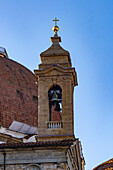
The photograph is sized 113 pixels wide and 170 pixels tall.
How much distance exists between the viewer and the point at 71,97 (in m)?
27.1

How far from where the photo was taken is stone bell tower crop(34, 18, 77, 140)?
26141mm

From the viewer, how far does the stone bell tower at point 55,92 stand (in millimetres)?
26141

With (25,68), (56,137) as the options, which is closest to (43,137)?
(56,137)

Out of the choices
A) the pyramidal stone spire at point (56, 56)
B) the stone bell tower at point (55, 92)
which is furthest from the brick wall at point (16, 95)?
the pyramidal stone spire at point (56, 56)

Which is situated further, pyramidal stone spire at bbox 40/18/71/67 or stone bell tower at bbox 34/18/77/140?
pyramidal stone spire at bbox 40/18/71/67

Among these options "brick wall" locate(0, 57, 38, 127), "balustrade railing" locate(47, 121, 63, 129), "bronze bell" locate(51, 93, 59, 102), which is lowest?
"balustrade railing" locate(47, 121, 63, 129)

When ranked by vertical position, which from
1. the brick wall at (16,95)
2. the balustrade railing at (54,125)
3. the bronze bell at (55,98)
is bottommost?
the balustrade railing at (54,125)

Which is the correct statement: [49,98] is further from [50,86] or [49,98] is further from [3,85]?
[3,85]

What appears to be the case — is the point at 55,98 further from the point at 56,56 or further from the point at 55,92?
the point at 56,56

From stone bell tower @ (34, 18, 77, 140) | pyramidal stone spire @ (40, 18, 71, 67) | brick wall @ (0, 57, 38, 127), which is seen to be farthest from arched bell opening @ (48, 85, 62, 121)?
brick wall @ (0, 57, 38, 127)

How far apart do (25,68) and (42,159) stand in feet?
45.1

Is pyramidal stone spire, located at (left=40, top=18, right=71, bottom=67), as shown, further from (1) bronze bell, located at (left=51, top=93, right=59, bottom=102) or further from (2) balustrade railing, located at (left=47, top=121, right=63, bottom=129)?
Answer: (2) balustrade railing, located at (left=47, top=121, right=63, bottom=129)

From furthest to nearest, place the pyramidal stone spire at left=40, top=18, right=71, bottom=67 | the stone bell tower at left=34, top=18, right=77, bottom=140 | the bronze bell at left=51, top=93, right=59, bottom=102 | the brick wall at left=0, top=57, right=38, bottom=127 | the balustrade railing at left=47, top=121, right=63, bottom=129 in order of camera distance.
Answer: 1. the brick wall at left=0, top=57, right=38, bottom=127
2. the pyramidal stone spire at left=40, top=18, right=71, bottom=67
3. the bronze bell at left=51, top=93, right=59, bottom=102
4. the balustrade railing at left=47, top=121, right=63, bottom=129
5. the stone bell tower at left=34, top=18, right=77, bottom=140

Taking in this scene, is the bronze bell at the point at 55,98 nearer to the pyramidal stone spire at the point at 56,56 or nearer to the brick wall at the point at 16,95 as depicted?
the pyramidal stone spire at the point at 56,56
